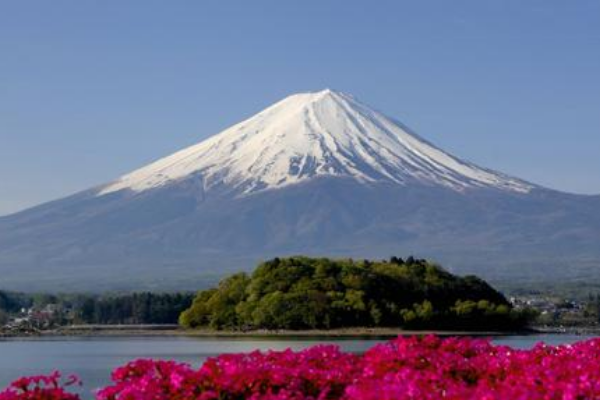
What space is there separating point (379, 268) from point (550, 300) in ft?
147

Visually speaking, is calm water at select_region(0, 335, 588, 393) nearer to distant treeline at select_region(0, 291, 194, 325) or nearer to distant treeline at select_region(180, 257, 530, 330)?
distant treeline at select_region(180, 257, 530, 330)

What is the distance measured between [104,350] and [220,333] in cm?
1476

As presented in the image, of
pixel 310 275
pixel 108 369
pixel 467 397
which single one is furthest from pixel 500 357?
pixel 310 275

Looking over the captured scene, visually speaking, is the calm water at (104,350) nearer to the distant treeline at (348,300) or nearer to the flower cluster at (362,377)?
the distant treeline at (348,300)

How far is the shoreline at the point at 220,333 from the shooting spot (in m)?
66.5

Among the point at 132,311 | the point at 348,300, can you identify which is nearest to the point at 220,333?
the point at 348,300

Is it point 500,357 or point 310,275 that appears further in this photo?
point 310,275

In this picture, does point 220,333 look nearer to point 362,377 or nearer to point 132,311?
point 132,311

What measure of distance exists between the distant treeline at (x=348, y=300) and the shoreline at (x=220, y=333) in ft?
2.75

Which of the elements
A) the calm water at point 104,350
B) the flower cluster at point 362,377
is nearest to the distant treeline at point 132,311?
the calm water at point 104,350

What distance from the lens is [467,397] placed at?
443 inches

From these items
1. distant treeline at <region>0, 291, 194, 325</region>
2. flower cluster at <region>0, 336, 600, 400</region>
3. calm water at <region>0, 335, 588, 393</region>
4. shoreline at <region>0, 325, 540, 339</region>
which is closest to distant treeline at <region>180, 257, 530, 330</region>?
shoreline at <region>0, 325, 540, 339</region>

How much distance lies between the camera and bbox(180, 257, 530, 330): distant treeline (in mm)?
70938

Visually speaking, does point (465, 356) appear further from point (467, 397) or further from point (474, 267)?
point (474, 267)
